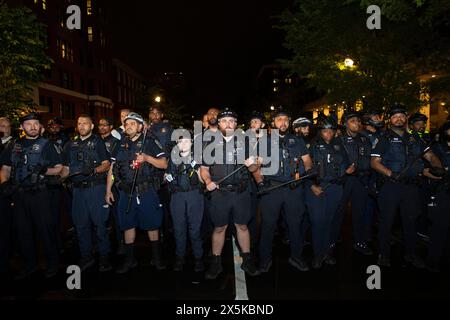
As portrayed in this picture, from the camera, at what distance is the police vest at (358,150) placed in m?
6.12

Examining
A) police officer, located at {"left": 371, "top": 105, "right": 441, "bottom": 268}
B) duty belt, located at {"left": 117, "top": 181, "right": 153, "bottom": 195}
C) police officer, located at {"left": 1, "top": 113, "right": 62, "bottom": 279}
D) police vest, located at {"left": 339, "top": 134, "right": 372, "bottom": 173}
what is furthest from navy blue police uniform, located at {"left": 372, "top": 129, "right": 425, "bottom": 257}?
police officer, located at {"left": 1, "top": 113, "right": 62, "bottom": 279}

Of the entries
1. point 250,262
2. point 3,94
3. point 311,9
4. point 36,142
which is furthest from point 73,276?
point 311,9

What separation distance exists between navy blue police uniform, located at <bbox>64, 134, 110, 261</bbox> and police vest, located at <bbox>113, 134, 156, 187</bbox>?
37 centimetres

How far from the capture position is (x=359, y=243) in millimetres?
6219

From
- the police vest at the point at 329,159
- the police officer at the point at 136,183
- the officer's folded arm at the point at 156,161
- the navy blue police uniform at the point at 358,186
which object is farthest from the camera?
the navy blue police uniform at the point at 358,186

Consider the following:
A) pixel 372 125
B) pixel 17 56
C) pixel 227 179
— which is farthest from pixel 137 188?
pixel 17 56

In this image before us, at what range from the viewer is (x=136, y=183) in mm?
5445

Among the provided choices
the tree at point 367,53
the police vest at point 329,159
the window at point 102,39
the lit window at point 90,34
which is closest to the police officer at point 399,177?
the police vest at point 329,159

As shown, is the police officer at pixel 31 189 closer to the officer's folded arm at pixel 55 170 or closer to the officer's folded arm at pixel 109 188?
the officer's folded arm at pixel 55 170

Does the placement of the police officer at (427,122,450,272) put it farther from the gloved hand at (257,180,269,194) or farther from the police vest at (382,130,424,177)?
the gloved hand at (257,180,269,194)

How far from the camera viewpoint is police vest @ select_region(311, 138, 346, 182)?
5555 millimetres
